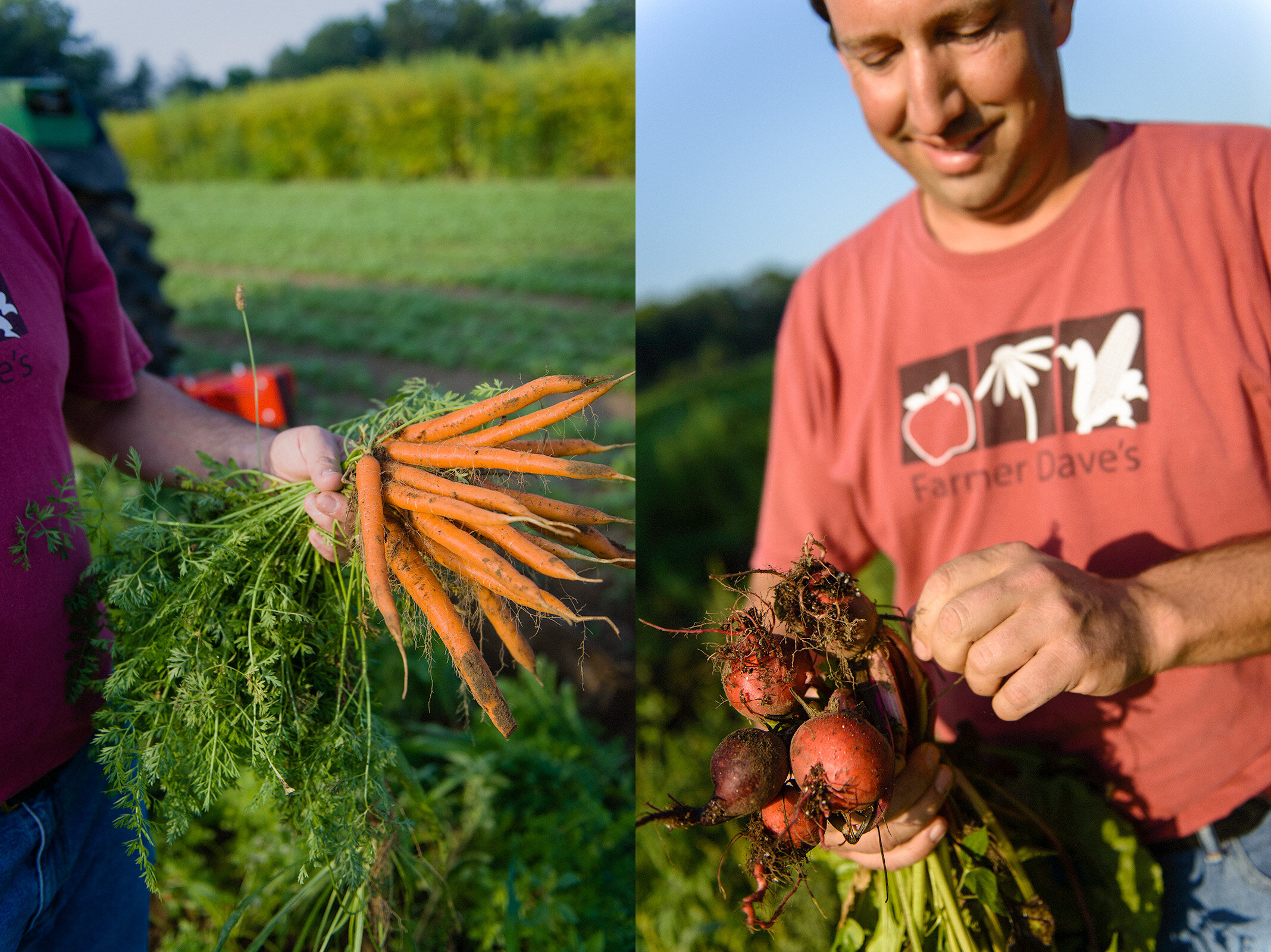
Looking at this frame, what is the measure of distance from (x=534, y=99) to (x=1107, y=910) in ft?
75.6

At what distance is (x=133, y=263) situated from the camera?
19.4 ft

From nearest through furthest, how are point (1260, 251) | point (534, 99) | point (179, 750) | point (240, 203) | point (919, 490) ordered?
point (179, 750), point (1260, 251), point (919, 490), point (240, 203), point (534, 99)

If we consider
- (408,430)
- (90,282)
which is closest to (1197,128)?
(408,430)

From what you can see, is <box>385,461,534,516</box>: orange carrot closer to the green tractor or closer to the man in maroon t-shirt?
the man in maroon t-shirt

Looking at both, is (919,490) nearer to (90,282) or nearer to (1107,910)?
(1107,910)

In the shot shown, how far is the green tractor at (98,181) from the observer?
5320mm

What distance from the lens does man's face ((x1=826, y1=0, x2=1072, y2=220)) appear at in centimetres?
157

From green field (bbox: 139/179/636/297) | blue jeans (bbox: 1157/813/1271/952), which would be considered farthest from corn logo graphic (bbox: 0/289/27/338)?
green field (bbox: 139/179/636/297)

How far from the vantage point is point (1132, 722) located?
5.61 ft

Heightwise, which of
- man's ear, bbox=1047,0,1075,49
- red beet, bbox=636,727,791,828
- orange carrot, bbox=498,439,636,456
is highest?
man's ear, bbox=1047,0,1075,49

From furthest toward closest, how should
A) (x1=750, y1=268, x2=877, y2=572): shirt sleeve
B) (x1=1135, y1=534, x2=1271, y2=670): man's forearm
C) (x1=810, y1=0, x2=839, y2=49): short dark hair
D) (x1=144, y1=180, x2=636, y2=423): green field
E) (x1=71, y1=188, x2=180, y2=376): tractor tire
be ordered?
1. (x1=144, y1=180, x2=636, y2=423): green field
2. (x1=71, y1=188, x2=180, y2=376): tractor tire
3. (x1=750, y1=268, x2=877, y2=572): shirt sleeve
4. (x1=810, y1=0, x2=839, y2=49): short dark hair
5. (x1=1135, y1=534, x2=1271, y2=670): man's forearm

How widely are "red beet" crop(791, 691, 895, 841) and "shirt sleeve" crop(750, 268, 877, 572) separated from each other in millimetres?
846

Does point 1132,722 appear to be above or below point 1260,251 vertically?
below

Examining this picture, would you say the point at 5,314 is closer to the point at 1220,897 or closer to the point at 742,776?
the point at 742,776
